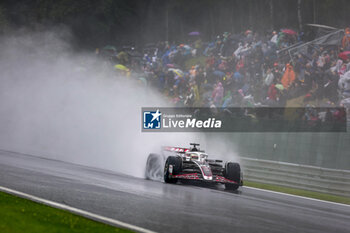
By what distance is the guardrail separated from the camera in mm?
15188

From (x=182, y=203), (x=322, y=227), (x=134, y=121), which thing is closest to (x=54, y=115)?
(x=134, y=121)

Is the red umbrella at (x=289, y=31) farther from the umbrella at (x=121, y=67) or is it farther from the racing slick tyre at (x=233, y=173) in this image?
the racing slick tyre at (x=233, y=173)

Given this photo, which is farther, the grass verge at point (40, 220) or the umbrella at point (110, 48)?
the umbrella at point (110, 48)

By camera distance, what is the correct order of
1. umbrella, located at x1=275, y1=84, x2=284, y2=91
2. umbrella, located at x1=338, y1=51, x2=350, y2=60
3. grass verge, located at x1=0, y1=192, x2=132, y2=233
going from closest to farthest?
grass verge, located at x1=0, y1=192, x2=132, y2=233
umbrella, located at x1=338, y1=51, x2=350, y2=60
umbrella, located at x1=275, y1=84, x2=284, y2=91

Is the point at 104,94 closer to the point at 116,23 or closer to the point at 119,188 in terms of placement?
the point at 116,23

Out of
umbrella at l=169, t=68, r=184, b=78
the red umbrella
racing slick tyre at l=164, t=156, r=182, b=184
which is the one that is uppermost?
the red umbrella

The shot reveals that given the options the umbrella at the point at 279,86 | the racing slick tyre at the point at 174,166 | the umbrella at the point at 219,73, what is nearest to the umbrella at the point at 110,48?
the umbrella at the point at 219,73

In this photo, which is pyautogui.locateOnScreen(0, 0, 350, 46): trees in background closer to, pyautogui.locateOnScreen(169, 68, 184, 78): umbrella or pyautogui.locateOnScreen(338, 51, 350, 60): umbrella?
pyautogui.locateOnScreen(338, 51, 350, 60): umbrella

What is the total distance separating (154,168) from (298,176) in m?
4.51

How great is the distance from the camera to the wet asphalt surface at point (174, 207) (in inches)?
288

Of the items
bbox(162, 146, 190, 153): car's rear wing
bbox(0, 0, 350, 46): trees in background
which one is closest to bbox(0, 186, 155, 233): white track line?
bbox(162, 146, 190, 153): car's rear wing

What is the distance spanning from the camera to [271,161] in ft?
56.0

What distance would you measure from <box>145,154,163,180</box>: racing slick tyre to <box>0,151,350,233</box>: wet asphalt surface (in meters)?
2.86

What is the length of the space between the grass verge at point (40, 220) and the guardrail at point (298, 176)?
1009 cm
